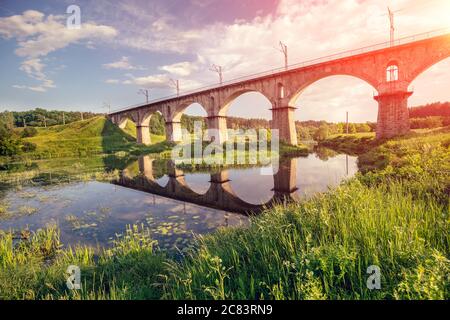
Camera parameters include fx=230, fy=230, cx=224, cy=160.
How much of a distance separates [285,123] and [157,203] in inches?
863

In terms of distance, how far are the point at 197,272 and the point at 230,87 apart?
3316cm

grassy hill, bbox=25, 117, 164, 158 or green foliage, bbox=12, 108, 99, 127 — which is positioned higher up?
green foliage, bbox=12, 108, 99, 127

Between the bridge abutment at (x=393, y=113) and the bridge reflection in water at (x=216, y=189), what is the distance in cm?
1067

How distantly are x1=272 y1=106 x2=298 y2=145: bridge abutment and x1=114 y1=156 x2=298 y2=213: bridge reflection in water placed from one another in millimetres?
11990

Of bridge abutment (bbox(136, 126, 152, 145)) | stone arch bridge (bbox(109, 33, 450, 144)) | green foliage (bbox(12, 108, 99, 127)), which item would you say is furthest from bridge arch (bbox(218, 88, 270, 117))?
green foliage (bbox(12, 108, 99, 127))

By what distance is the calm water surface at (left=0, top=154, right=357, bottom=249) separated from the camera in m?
7.12

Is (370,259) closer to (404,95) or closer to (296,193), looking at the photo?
(296,193)

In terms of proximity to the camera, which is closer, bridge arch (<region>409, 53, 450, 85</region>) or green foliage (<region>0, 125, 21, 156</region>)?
bridge arch (<region>409, 53, 450, 85</region>)

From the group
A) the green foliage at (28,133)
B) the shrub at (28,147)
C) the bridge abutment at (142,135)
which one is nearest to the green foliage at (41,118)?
the green foliage at (28,133)

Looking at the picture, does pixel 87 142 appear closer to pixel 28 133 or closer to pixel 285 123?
pixel 28 133

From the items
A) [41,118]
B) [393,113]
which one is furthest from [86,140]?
[41,118]

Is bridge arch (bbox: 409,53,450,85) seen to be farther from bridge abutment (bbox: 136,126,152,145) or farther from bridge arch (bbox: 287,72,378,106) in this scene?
bridge abutment (bbox: 136,126,152,145)

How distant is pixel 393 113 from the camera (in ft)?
66.4

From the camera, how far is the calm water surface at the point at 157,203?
23.4 ft
